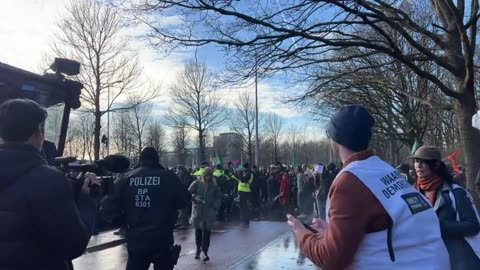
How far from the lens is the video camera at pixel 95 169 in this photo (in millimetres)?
3133

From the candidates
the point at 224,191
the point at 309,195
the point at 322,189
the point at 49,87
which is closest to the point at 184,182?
the point at 224,191

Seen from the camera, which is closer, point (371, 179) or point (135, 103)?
point (371, 179)

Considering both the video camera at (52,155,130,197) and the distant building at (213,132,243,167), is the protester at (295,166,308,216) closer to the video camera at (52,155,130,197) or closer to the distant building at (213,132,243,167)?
the video camera at (52,155,130,197)

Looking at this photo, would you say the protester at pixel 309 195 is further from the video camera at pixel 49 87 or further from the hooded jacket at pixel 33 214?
the hooded jacket at pixel 33 214

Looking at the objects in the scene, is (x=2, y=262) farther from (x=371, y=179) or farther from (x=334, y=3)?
(x=334, y=3)

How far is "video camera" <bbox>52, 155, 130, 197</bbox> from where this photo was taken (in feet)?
10.3

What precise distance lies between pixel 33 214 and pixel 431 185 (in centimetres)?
320

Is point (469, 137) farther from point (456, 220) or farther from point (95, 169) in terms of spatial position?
point (95, 169)

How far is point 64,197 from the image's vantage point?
101 inches

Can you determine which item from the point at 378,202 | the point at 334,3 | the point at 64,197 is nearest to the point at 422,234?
the point at 378,202

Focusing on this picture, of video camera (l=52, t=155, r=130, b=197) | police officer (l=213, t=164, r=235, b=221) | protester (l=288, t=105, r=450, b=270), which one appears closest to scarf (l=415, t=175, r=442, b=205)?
protester (l=288, t=105, r=450, b=270)

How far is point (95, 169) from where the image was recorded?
333 cm

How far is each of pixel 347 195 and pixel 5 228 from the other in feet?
5.18

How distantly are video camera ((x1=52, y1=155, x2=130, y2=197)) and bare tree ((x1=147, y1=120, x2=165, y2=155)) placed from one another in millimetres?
48009
